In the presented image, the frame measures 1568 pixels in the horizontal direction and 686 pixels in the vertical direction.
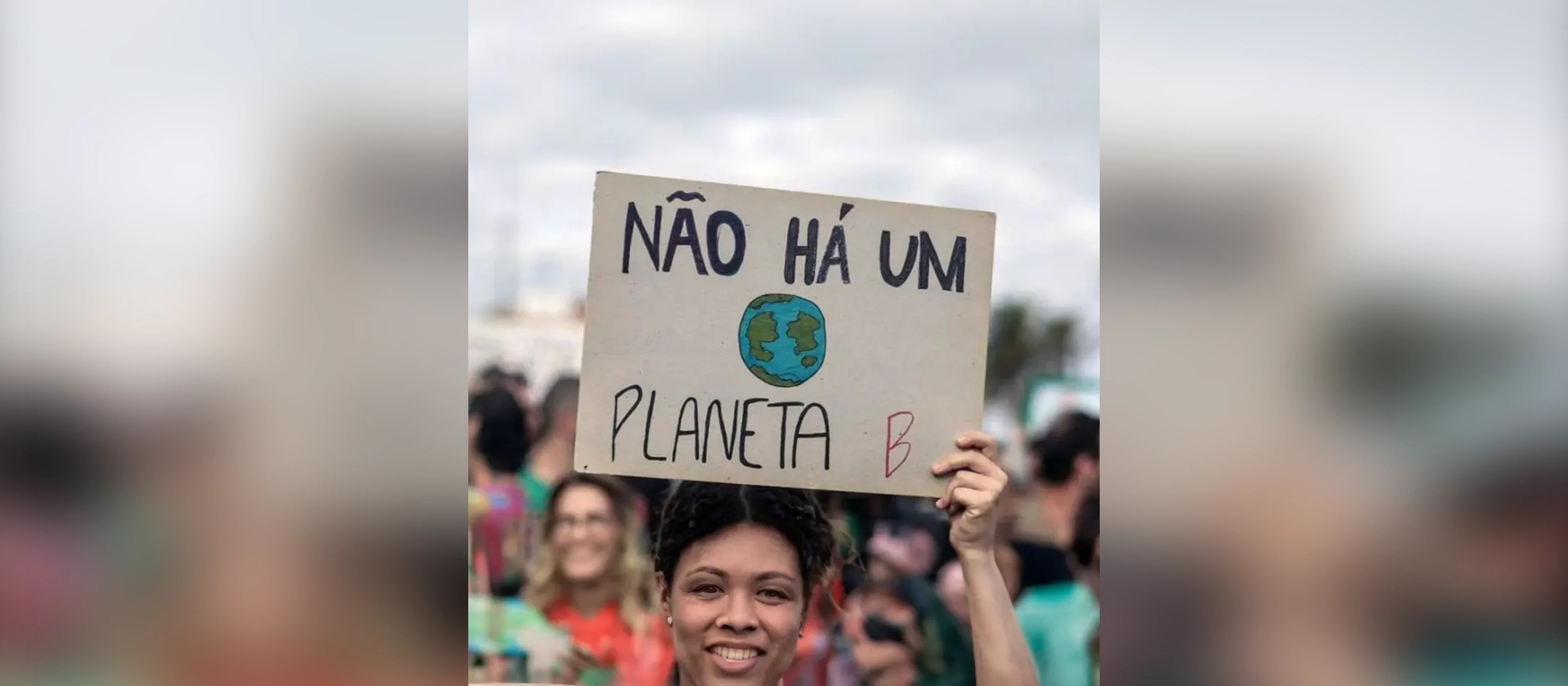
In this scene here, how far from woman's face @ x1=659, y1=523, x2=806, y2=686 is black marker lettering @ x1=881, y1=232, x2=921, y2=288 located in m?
0.34

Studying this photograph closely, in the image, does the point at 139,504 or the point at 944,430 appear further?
the point at 944,430

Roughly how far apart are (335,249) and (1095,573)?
59.3 inches

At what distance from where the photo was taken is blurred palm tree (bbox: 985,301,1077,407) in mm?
2018

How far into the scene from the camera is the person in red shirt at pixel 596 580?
222cm

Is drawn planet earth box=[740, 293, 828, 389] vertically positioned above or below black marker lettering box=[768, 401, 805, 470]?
above

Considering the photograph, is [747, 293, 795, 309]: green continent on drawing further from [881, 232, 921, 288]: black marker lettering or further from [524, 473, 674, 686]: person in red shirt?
[524, 473, 674, 686]: person in red shirt

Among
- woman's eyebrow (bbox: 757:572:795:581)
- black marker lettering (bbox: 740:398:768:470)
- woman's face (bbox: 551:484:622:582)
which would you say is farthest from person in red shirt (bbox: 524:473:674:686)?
black marker lettering (bbox: 740:398:768:470)

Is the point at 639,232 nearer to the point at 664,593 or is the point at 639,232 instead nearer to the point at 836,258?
the point at 836,258

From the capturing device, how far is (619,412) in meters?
1.48

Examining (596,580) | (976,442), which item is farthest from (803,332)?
(596,580)

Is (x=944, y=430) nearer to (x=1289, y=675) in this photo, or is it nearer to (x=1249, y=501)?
(x=1249, y=501)

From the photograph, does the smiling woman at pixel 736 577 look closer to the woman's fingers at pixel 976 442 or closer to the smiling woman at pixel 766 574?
the smiling woman at pixel 766 574

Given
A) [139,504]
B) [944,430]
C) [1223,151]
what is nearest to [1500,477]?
[1223,151]

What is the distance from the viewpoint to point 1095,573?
2330 mm
